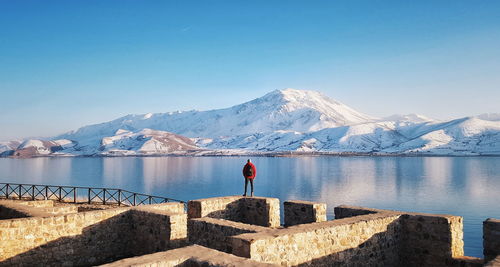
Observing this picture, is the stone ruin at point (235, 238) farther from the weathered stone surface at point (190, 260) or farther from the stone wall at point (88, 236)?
the weathered stone surface at point (190, 260)

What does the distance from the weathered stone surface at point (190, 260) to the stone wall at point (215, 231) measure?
2268 millimetres

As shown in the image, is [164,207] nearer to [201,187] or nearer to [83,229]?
[83,229]

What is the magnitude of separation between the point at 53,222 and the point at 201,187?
6179cm

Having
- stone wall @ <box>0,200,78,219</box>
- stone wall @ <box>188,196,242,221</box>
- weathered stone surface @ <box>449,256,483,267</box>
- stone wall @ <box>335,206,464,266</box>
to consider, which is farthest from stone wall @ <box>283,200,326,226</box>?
stone wall @ <box>0,200,78,219</box>

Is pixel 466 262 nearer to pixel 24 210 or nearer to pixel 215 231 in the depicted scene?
pixel 215 231

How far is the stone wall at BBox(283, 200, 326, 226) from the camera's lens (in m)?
12.5

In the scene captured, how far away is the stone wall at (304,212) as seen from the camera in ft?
41.0

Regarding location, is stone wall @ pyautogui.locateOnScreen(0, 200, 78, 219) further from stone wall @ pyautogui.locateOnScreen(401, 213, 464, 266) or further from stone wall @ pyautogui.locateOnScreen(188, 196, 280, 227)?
stone wall @ pyautogui.locateOnScreen(401, 213, 464, 266)

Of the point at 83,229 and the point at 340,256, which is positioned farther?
the point at 83,229

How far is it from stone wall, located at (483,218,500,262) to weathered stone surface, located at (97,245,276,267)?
682cm

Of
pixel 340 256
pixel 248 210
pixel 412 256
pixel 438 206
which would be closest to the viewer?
pixel 340 256

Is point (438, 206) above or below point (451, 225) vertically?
below

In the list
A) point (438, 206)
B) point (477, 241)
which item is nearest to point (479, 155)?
point (438, 206)

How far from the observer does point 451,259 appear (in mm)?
9859
